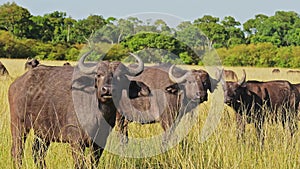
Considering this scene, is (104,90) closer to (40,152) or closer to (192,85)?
(40,152)

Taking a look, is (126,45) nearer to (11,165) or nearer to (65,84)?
(65,84)

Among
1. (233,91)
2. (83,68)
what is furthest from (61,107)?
(233,91)

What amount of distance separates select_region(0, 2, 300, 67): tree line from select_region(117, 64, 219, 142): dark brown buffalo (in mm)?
983

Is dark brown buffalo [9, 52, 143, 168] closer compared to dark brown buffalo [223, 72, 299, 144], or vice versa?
dark brown buffalo [9, 52, 143, 168]

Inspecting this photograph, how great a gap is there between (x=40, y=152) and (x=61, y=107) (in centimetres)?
58

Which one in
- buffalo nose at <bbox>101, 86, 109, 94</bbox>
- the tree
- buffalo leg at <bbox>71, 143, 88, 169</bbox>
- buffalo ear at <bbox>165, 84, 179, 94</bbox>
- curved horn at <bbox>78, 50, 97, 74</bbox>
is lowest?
buffalo leg at <bbox>71, 143, 88, 169</bbox>

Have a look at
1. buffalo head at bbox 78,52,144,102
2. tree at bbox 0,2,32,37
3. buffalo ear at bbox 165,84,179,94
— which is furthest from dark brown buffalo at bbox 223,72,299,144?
tree at bbox 0,2,32,37

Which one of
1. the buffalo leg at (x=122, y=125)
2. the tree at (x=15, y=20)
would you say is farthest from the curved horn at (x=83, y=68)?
the tree at (x=15, y=20)

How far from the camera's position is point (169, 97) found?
7.74m

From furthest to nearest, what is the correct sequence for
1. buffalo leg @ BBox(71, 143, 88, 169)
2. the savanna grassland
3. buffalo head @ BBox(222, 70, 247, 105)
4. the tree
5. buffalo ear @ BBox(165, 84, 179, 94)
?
the tree, buffalo head @ BBox(222, 70, 247, 105), buffalo ear @ BBox(165, 84, 179, 94), the savanna grassland, buffalo leg @ BBox(71, 143, 88, 169)

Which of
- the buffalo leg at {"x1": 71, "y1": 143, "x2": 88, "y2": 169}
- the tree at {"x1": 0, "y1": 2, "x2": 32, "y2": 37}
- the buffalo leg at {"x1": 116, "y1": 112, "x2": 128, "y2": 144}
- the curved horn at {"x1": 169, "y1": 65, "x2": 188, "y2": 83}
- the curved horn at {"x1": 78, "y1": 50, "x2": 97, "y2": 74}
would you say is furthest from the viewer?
the tree at {"x1": 0, "y1": 2, "x2": 32, "y2": 37}

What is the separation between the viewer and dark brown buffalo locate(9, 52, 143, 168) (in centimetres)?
484

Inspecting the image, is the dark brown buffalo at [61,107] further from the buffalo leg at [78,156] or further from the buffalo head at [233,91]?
the buffalo head at [233,91]

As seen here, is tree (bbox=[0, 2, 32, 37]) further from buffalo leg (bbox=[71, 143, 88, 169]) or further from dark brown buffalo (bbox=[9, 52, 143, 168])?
buffalo leg (bbox=[71, 143, 88, 169])
